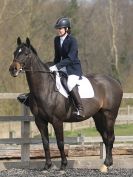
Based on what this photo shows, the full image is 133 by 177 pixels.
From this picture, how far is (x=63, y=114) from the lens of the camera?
32.5 ft

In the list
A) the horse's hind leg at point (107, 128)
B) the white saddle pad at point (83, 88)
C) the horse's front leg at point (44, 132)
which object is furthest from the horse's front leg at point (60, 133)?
the horse's hind leg at point (107, 128)

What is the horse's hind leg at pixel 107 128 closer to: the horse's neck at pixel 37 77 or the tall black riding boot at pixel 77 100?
the tall black riding boot at pixel 77 100

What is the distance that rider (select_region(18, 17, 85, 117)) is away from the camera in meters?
9.89

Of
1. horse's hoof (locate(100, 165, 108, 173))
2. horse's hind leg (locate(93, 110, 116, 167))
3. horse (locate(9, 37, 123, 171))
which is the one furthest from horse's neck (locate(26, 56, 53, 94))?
horse's hoof (locate(100, 165, 108, 173))

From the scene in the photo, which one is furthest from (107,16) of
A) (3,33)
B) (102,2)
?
(3,33)

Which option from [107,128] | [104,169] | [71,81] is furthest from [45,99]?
[104,169]

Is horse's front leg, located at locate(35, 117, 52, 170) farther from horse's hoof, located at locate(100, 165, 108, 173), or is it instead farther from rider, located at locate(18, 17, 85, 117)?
horse's hoof, located at locate(100, 165, 108, 173)

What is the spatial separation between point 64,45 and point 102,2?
4219 cm

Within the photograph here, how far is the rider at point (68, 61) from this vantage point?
9.89 meters

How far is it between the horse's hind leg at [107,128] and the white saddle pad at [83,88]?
572mm

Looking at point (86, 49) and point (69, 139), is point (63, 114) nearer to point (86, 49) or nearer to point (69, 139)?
point (69, 139)

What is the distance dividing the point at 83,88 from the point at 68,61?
0.58 meters

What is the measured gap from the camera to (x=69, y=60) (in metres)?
9.89

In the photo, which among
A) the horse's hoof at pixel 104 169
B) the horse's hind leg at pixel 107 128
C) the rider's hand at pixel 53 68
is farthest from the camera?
the horse's hind leg at pixel 107 128
